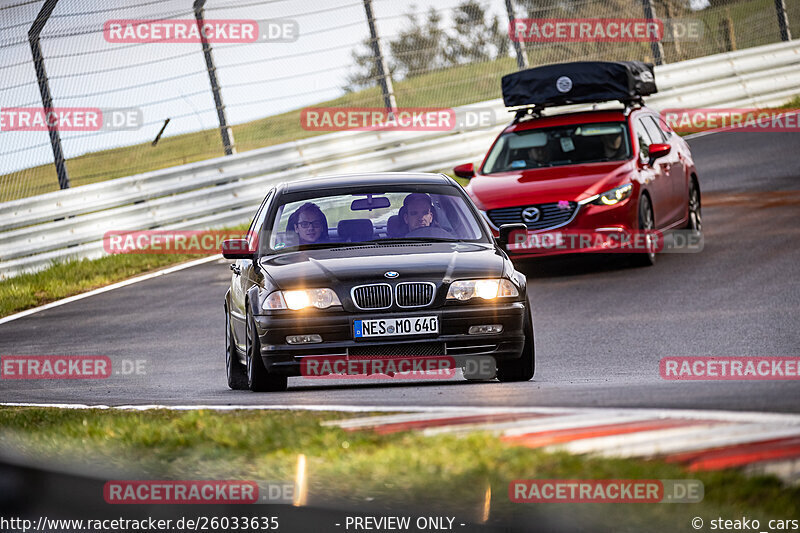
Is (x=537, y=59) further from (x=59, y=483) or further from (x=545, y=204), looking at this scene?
(x=59, y=483)

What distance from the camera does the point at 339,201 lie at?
10070 millimetres

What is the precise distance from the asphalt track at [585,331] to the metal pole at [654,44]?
5848mm

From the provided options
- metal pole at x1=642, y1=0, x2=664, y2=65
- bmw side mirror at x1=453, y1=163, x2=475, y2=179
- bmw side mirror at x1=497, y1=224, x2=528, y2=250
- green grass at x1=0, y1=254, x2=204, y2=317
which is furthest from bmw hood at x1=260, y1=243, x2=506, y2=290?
metal pole at x1=642, y1=0, x2=664, y2=65

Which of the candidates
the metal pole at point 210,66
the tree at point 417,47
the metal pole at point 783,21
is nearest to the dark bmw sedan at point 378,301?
the metal pole at point 210,66

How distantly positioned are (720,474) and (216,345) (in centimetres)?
848

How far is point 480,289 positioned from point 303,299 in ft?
3.70

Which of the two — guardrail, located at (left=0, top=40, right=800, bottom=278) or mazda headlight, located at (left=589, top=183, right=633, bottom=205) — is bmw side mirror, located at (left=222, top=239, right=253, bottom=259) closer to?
mazda headlight, located at (left=589, top=183, right=633, bottom=205)

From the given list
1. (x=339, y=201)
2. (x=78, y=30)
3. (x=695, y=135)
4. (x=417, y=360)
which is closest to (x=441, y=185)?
(x=339, y=201)

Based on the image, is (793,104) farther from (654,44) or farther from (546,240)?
(546,240)

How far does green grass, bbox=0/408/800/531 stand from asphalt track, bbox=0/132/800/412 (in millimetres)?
1060

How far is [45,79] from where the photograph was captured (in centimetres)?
1698

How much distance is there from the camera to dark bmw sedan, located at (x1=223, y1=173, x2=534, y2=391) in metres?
8.03

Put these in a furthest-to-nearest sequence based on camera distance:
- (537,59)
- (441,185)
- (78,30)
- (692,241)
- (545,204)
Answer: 1. (537,59)
2. (78,30)
3. (692,241)
4. (545,204)
5. (441,185)

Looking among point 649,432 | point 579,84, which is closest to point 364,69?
point 579,84
